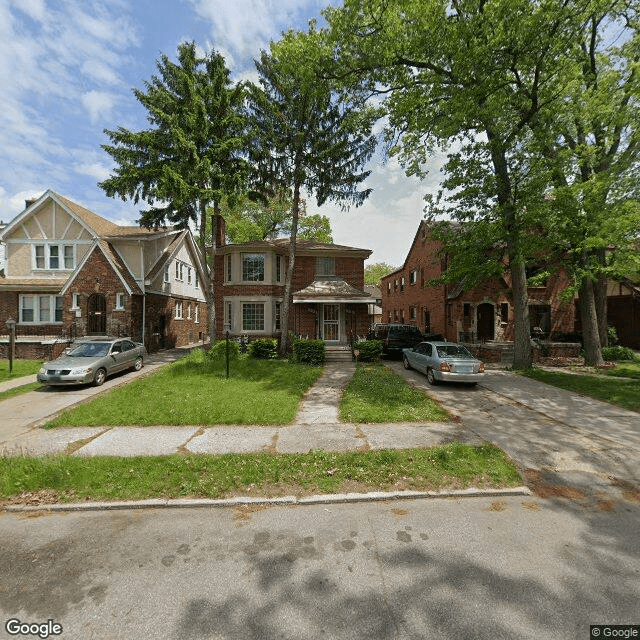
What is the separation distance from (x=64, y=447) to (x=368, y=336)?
16.4 meters

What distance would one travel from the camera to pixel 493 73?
38.9 feet

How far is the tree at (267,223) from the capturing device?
3281 centimetres

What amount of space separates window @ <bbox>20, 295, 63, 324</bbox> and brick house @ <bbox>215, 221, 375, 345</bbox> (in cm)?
1027

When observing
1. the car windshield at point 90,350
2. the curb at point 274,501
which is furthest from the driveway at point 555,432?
the car windshield at point 90,350

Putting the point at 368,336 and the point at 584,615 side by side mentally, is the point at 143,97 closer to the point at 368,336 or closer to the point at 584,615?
the point at 368,336

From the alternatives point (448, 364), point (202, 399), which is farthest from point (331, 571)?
point (448, 364)

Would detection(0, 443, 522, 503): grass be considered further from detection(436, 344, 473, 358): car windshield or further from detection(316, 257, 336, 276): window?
detection(316, 257, 336, 276): window

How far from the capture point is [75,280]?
18531 mm

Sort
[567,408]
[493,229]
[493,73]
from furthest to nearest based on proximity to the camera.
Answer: [493,229] < [493,73] < [567,408]

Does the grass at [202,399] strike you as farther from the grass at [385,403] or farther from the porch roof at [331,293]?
the porch roof at [331,293]

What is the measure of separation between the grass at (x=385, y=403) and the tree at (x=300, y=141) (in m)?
7.73

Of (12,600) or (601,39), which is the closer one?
(12,600)

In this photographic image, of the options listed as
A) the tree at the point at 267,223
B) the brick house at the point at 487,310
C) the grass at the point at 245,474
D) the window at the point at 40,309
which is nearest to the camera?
the grass at the point at 245,474

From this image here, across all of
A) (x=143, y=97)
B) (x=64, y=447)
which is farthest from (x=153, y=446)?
(x=143, y=97)
